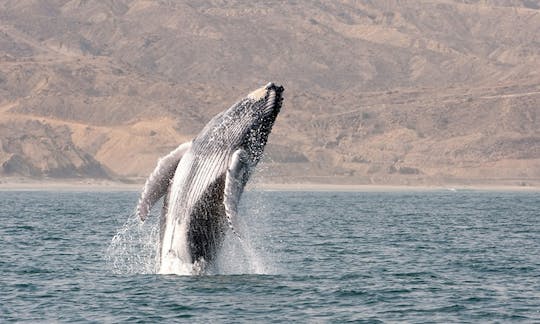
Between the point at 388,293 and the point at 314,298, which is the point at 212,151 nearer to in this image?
the point at 314,298

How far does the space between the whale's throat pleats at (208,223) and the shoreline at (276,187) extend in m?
120

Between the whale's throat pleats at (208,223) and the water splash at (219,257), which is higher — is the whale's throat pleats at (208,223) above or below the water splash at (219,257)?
above

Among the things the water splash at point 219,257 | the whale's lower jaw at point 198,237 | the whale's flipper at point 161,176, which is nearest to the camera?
the whale's lower jaw at point 198,237

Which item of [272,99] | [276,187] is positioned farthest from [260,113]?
[276,187]

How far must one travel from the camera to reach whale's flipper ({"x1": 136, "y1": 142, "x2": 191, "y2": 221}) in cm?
2673

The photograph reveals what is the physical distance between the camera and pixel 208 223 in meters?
26.8

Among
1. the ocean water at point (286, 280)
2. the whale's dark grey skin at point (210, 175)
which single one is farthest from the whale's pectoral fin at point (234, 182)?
the ocean water at point (286, 280)

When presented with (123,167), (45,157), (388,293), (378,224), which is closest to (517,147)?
(123,167)

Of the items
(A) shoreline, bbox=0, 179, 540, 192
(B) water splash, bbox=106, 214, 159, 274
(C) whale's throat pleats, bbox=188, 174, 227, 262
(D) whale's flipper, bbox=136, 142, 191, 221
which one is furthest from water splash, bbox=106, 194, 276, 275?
(A) shoreline, bbox=0, 179, 540, 192

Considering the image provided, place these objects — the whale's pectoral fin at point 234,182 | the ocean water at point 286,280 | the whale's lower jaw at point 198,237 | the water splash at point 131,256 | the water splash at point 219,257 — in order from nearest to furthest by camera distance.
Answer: the whale's pectoral fin at point 234,182 < the whale's lower jaw at point 198,237 < the ocean water at point 286,280 < the water splash at point 219,257 < the water splash at point 131,256

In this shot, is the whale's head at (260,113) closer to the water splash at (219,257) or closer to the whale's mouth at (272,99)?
the whale's mouth at (272,99)

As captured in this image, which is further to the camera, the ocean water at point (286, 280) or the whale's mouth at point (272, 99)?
the ocean water at point (286, 280)

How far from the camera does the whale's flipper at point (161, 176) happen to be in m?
26.7

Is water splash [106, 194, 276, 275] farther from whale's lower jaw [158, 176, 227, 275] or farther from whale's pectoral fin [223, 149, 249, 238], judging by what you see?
whale's pectoral fin [223, 149, 249, 238]
